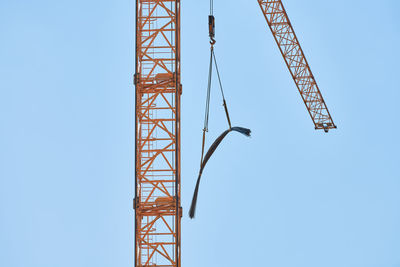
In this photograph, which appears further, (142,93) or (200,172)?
(142,93)

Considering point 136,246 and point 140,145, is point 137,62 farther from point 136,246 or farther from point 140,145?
point 136,246

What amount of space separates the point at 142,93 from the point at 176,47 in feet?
9.13

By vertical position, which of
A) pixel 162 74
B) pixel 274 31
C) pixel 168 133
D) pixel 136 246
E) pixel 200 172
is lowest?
pixel 136 246

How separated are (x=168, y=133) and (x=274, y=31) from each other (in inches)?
1003

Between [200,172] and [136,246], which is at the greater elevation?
[200,172]

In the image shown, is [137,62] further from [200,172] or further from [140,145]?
[200,172]

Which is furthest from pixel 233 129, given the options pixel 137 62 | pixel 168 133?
pixel 137 62

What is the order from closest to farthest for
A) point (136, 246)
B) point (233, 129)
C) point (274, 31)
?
1. point (233, 129)
2. point (136, 246)
3. point (274, 31)

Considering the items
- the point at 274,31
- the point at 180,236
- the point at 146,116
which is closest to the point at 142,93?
the point at 146,116

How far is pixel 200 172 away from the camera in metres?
29.7

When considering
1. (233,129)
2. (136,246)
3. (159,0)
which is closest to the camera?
(233,129)

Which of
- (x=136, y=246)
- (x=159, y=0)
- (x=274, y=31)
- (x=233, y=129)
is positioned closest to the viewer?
(x=233, y=129)

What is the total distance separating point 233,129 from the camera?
1145 inches

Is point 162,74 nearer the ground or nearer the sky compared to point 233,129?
nearer the sky
